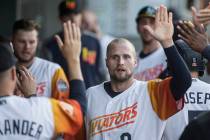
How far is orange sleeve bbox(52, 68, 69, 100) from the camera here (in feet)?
24.5

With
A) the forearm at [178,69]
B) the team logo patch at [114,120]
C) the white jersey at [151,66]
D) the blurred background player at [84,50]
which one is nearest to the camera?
the forearm at [178,69]

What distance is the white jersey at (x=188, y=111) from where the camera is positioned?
670 centimetres

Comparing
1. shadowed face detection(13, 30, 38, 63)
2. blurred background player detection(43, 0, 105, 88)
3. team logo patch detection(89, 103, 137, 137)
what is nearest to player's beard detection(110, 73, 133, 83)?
team logo patch detection(89, 103, 137, 137)

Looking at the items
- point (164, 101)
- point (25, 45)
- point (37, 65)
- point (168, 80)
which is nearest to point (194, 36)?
point (168, 80)

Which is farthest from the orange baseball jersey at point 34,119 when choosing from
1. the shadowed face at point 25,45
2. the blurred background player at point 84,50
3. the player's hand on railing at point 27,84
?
the blurred background player at point 84,50

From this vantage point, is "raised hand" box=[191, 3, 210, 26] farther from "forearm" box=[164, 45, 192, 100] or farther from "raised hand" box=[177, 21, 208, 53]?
"forearm" box=[164, 45, 192, 100]

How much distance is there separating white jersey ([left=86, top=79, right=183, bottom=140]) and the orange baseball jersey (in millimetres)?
1216

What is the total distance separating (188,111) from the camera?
671 centimetres

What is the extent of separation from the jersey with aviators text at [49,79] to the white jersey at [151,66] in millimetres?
1324

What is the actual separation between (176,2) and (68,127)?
29.6ft

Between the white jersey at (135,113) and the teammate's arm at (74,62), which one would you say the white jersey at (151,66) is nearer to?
the white jersey at (135,113)

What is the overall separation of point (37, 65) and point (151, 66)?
1575 millimetres

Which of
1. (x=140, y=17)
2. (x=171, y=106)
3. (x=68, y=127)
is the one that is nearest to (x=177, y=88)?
(x=171, y=106)

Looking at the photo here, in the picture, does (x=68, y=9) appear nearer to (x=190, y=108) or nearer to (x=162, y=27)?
(x=190, y=108)
